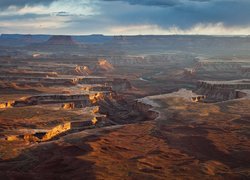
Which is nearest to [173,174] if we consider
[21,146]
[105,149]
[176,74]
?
[105,149]

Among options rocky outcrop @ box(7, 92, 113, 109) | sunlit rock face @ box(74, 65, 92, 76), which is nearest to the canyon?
rocky outcrop @ box(7, 92, 113, 109)

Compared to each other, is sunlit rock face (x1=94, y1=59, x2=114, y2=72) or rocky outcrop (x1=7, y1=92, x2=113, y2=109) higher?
sunlit rock face (x1=94, y1=59, x2=114, y2=72)

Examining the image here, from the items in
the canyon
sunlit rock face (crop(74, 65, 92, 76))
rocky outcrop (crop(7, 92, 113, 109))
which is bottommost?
the canyon

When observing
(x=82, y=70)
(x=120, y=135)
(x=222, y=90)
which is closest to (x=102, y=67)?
(x=82, y=70)

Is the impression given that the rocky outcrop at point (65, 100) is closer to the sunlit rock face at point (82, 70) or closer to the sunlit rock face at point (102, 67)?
the sunlit rock face at point (82, 70)

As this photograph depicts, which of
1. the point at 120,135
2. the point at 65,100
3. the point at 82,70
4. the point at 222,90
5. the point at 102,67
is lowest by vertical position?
the point at 120,135

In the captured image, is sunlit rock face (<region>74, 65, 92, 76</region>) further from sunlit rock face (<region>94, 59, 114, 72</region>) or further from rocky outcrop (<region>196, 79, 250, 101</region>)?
rocky outcrop (<region>196, 79, 250, 101</region>)

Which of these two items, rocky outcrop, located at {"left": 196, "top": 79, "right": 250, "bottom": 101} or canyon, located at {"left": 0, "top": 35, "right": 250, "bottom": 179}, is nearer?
canyon, located at {"left": 0, "top": 35, "right": 250, "bottom": 179}

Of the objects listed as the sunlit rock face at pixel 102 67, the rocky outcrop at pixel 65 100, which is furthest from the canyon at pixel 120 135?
the sunlit rock face at pixel 102 67

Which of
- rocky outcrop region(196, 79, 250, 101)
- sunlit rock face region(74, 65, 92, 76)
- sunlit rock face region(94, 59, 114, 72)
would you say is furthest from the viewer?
sunlit rock face region(94, 59, 114, 72)

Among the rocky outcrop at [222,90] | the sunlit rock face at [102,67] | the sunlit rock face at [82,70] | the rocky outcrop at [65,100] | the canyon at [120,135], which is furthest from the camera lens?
the sunlit rock face at [102,67]

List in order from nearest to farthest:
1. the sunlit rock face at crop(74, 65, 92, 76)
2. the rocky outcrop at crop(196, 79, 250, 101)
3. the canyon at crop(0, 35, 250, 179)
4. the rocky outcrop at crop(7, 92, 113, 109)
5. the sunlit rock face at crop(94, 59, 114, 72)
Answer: the canyon at crop(0, 35, 250, 179), the rocky outcrop at crop(7, 92, 113, 109), the rocky outcrop at crop(196, 79, 250, 101), the sunlit rock face at crop(74, 65, 92, 76), the sunlit rock face at crop(94, 59, 114, 72)

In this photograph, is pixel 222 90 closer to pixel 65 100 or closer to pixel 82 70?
→ pixel 65 100
